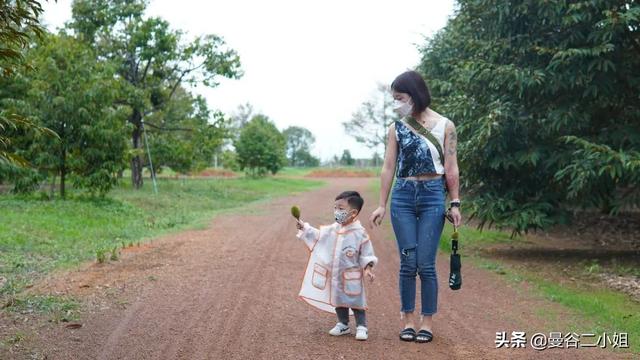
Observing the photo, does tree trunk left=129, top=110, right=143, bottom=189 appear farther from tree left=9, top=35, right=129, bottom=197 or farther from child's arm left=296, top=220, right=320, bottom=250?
child's arm left=296, top=220, right=320, bottom=250

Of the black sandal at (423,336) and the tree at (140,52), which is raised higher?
the tree at (140,52)

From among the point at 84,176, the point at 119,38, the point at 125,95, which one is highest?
A: the point at 119,38

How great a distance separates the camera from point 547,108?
10.1m

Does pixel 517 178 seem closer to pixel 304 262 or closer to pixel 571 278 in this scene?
pixel 571 278

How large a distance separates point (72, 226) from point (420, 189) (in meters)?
10.4

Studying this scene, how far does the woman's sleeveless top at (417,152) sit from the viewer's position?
15.8 feet

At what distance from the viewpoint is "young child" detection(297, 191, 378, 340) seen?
5.00m

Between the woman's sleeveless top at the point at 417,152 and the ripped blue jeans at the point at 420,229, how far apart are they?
9 cm

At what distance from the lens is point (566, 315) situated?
628 centimetres

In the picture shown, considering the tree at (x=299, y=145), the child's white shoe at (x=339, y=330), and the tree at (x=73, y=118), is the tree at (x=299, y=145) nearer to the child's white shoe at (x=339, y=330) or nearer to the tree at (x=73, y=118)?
the tree at (x=73, y=118)

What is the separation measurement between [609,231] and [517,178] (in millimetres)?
4969

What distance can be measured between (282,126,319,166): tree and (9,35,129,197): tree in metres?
82.1

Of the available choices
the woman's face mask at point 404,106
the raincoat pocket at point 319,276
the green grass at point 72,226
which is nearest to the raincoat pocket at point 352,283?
the raincoat pocket at point 319,276

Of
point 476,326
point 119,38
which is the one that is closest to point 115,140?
point 119,38
